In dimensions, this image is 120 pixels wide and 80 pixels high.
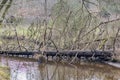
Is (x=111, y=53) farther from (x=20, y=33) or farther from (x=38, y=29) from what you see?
(x=20, y=33)

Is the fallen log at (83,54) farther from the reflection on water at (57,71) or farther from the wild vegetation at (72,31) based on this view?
the reflection on water at (57,71)

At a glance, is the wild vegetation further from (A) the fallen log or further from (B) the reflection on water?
(B) the reflection on water

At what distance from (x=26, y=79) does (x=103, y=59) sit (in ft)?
17.2

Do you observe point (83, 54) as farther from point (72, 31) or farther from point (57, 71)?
point (72, 31)

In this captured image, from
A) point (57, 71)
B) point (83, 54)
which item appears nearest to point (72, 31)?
point (83, 54)

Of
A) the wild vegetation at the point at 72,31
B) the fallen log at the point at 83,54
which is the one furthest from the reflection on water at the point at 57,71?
the wild vegetation at the point at 72,31

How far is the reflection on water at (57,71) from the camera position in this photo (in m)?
15.9

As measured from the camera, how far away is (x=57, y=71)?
17.3 m

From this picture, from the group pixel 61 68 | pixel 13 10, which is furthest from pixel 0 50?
pixel 61 68

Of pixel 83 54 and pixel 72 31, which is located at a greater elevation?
pixel 72 31

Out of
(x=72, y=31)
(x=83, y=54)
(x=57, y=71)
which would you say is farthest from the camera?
(x=72, y=31)

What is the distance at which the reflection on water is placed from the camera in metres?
15.9

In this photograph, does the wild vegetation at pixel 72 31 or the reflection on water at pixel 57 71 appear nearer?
the reflection on water at pixel 57 71

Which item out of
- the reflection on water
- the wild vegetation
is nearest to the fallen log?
the wild vegetation
